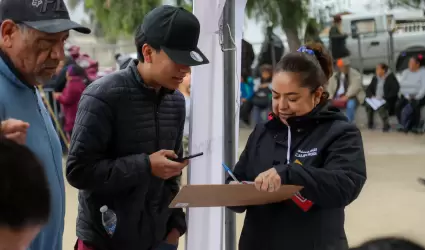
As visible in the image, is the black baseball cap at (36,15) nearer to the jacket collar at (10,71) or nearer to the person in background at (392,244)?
the jacket collar at (10,71)

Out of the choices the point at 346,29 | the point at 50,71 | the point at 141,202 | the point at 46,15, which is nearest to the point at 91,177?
the point at 141,202

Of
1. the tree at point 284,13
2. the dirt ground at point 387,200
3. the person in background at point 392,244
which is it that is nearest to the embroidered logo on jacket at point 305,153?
the person in background at point 392,244

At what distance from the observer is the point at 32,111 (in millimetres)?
2055

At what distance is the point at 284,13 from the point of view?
11367 millimetres

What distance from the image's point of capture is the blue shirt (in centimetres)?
197

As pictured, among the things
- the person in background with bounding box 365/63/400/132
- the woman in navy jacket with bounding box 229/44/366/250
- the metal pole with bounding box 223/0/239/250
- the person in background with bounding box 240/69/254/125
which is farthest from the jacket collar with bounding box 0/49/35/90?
the person in background with bounding box 365/63/400/132

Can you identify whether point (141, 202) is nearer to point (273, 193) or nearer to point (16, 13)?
point (273, 193)

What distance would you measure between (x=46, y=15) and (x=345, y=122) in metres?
1.15

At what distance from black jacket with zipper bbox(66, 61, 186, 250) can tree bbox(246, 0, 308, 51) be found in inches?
342

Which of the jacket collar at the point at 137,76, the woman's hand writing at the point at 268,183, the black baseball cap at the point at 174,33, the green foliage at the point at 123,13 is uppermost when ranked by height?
the green foliage at the point at 123,13

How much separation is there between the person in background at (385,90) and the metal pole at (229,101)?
942cm

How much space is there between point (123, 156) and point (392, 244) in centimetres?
106

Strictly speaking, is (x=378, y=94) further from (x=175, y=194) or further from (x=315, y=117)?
(x=315, y=117)

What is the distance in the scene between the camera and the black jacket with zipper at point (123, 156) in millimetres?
2295
